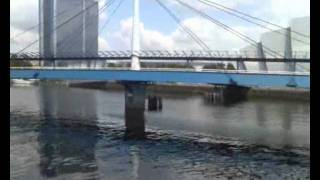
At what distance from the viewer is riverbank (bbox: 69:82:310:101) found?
3080 inches

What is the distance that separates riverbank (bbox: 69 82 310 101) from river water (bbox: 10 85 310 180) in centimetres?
2440

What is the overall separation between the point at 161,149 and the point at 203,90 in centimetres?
6790

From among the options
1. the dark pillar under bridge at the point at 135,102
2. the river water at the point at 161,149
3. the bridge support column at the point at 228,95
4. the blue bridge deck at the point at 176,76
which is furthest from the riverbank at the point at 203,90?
the river water at the point at 161,149

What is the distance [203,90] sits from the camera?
9381 cm

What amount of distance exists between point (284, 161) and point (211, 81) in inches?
593

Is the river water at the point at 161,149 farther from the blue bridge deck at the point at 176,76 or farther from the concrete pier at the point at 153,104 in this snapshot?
the concrete pier at the point at 153,104

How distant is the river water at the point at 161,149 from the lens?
1967 cm

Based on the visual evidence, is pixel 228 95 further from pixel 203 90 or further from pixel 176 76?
pixel 176 76

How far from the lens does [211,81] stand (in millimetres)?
37375

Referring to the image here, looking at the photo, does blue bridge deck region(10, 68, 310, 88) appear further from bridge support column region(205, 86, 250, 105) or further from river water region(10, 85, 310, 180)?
bridge support column region(205, 86, 250, 105)

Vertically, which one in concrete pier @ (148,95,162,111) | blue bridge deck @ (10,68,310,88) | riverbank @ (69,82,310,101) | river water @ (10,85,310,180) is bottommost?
river water @ (10,85,310,180)

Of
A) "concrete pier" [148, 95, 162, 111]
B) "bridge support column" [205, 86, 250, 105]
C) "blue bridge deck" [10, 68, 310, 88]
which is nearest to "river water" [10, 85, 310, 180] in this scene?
"blue bridge deck" [10, 68, 310, 88]

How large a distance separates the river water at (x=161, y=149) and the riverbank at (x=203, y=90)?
24398 mm

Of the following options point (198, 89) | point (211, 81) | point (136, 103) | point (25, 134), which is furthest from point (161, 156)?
point (198, 89)
